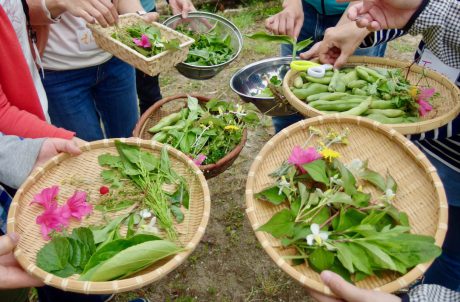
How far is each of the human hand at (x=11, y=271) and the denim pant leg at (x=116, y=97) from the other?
3.89 ft

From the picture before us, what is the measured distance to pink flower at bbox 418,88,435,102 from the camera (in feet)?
5.78

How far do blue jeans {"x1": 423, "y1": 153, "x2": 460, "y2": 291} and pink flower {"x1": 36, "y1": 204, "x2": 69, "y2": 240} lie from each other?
4.81ft

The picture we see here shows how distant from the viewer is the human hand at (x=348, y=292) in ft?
3.54

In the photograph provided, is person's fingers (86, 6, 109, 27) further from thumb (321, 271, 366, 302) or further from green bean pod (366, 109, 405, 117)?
thumb (321, 271, 366, 302)

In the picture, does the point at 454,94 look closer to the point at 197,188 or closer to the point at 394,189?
the point at 394,189

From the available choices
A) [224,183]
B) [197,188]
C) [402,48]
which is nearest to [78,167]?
[197,188]

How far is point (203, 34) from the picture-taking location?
8.34ft

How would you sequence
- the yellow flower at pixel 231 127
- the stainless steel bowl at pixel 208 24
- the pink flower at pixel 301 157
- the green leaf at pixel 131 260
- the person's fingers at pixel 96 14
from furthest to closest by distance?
the stainless steel bowl at pixel 208 24 → the yellow flower at pixel 231 127 → the person's fingers at pixel 96 14 → the pink flower at pixel 301 157 → the green leaf at pixel 131 260

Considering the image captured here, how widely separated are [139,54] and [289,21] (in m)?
0.90

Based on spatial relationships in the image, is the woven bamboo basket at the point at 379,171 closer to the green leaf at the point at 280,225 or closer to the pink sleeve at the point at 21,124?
the green leaf at the point at 280,225

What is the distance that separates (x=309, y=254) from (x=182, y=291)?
1284mm

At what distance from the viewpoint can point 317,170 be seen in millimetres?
1438

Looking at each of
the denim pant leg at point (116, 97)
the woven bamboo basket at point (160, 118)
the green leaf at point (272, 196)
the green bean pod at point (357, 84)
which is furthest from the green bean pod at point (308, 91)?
the denim pant leg at point (116, 97)

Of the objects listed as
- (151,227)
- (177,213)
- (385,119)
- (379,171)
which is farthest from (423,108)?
(151,227)
